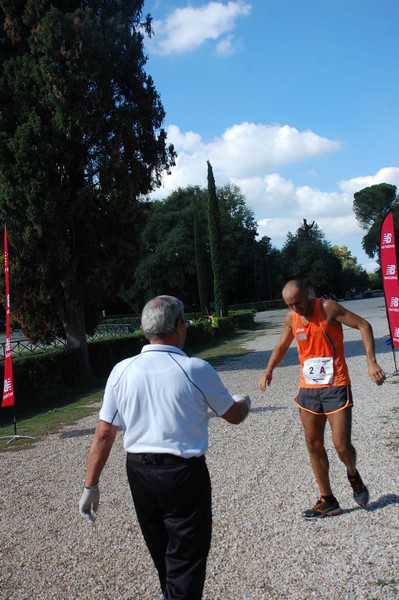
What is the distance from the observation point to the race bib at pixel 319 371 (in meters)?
4.69

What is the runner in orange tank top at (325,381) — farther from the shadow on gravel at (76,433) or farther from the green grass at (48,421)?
the green grass at (48,421)

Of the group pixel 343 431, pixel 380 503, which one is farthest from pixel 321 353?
pixel 380 503

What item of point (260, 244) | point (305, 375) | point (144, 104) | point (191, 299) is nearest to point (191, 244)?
point (191, 299)

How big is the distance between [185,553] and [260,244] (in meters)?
74.2

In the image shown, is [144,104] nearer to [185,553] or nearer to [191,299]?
[185,553]

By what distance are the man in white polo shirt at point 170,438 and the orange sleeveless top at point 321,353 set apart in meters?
2.06

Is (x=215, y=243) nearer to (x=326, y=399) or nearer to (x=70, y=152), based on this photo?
(x=70, y=152)

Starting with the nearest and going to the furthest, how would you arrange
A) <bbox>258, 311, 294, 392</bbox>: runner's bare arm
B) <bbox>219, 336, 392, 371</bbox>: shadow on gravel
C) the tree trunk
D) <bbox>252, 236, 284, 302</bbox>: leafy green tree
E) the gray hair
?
the gray hair
<bbox>258, 311, 294, 392</bbox>: runner's bare arm
the tree trunk
<bbox>219, 336, 392, 371</bbox>: shadow on gravel
<bbox>252, 236, 284, 302</bbox>: leafy green tree

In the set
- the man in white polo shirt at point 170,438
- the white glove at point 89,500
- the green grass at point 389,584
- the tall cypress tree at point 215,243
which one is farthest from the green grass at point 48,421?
the tall cypress tree at point 215,243

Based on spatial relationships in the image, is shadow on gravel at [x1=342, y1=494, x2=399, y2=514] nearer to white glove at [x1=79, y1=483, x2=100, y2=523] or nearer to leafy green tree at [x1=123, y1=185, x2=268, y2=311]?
white glove at [x1=79, y1=483, x2=100, y2=523]

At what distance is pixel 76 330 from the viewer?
58.2ft

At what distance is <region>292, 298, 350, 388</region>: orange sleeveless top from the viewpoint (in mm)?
4691

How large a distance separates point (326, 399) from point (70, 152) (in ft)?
45.6

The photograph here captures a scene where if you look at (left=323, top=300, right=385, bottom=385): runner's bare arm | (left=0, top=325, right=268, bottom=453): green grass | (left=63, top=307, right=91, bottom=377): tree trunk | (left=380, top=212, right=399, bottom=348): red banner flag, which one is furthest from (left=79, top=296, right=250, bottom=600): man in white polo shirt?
(left=63, top=307, right=91, bottom=377): tree trunk
